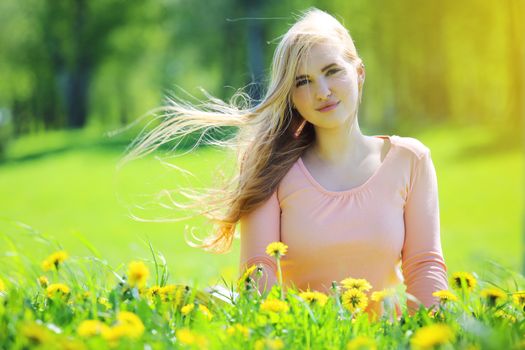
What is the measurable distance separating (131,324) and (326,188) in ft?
4.86

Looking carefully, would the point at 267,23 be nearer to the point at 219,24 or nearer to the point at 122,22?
the point at 219,24

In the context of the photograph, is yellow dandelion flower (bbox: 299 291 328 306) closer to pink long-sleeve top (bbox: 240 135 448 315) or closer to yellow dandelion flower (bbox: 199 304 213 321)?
yellow dandelion flower (bbox: 199 304 213 321)

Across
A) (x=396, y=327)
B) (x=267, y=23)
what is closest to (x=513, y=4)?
(x=267, y=23)

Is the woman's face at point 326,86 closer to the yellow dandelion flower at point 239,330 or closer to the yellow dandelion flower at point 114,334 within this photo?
the yellow dandelion flower at point 239,330

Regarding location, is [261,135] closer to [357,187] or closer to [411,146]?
[357,187]

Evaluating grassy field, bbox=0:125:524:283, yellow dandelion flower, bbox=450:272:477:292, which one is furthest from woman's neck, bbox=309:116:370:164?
grassy field, bbox=0:125:524:283

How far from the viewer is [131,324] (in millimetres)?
1778

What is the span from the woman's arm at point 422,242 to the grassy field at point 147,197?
4056 mm

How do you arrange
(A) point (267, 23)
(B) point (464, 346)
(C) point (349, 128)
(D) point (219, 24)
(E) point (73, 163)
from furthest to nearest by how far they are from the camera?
(D) point (219, 24) < (A) point (267, 23) < (E) point (73, 163) < (C) point (349, 128) < (B) point (464, 346)

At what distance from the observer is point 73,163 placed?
62.8 feet

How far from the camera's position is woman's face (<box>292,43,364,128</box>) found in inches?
119

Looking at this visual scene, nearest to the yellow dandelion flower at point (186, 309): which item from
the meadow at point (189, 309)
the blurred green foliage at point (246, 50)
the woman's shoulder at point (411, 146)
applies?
the meadow at point (189, 309)

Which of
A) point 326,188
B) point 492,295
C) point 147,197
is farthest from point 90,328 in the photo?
point 147,197

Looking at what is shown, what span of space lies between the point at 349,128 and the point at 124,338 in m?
1.79
